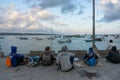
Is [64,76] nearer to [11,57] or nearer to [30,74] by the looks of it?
[30,74]

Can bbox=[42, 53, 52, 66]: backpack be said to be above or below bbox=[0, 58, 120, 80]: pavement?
→ above

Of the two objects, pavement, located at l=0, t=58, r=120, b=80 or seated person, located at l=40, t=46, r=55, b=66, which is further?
seated person, located at l=40, t=46, r=55, b=66

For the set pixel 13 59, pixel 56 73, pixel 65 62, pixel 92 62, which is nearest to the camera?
pixel 56 73

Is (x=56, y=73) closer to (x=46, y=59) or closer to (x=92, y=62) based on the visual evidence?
(x=46, y=59)

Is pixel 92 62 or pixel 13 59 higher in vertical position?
pixel 13 59

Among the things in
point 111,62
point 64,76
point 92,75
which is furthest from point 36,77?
point 111,62

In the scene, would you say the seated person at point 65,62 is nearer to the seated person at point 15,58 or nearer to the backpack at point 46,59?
the backpack at point 46,59

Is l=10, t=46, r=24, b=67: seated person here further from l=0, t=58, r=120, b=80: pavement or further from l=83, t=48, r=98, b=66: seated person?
l=83, t=48, r=98, b=66: seated person

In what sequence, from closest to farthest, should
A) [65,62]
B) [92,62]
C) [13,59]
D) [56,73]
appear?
1. [56,73]
2. [65,62]
3. [92,62]
4. [13,59]

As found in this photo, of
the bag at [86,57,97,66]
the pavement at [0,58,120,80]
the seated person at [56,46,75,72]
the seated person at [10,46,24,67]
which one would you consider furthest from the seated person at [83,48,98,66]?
the seated person at [10,46,24,67]

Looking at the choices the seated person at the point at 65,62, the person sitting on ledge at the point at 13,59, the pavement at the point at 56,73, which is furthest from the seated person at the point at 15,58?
the seated person at the point at 65,62

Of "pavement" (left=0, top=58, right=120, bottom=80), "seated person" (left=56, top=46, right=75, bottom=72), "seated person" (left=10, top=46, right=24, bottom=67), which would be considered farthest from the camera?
"seated person" (left=10, top=46, right=24, bottom=67)

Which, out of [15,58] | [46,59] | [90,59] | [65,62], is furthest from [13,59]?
[90,59]

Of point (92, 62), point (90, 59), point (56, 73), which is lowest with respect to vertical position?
point (56, 73)
